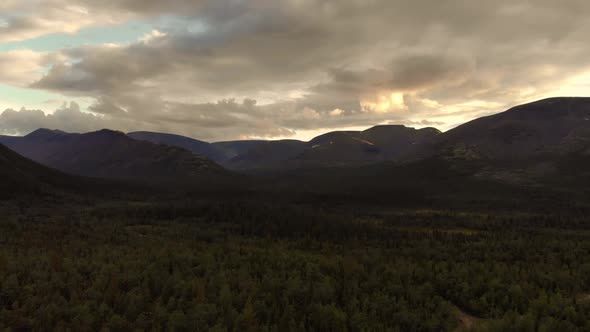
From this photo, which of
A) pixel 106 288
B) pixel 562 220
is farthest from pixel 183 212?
pixel 562 220

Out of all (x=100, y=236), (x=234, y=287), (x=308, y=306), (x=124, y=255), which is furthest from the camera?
(x=100, y=236)

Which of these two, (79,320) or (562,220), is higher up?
(79,320)

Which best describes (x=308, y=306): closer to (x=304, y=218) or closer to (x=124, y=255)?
(x=124, y=255)

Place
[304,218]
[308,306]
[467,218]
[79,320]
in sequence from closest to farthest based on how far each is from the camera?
[79,320], [308,306], [304,218], [467,218]

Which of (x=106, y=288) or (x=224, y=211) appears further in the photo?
(x=224, y=211)

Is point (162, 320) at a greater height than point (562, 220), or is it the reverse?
point (162, 320)

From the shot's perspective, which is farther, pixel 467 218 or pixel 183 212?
pixel 467 218

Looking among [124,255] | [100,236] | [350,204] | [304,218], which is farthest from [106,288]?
[350,204]

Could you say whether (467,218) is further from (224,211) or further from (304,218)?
(224,211)

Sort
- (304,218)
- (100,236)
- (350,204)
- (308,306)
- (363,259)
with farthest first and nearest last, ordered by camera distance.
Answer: (350,204) < (304,218) < (100,236) < (363,259) < (308,306)
